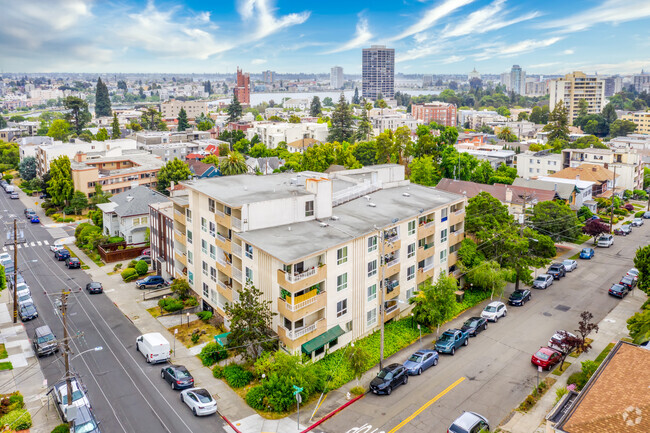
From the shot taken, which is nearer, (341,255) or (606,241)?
(341,255)

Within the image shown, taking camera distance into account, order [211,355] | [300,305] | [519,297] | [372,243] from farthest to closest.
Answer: [519,297], [372,243], [211,355], [300,305]

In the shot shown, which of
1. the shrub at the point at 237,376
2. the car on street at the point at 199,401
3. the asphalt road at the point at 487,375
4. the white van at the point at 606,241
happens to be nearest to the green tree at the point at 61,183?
the shrub at the point at 237,376

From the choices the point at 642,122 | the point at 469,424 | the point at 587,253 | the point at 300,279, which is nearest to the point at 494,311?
the point at 469,424

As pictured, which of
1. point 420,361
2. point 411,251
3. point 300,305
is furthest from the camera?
point 411,251

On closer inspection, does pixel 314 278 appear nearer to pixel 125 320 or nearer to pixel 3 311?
pixel 125 320

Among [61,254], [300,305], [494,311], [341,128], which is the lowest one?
[494,311]

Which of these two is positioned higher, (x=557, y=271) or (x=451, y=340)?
(x=557, y=271)

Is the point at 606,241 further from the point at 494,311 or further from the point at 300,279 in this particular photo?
the point at 300,279
